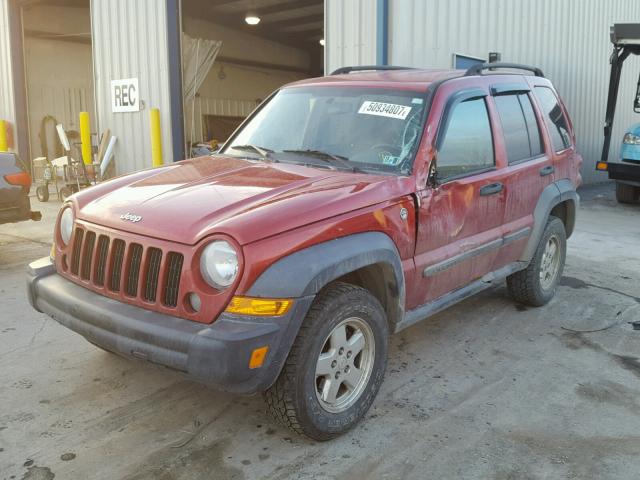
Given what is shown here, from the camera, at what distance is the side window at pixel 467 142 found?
3.71m

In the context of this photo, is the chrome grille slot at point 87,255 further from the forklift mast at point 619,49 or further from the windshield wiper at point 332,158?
the forklift mast at point 619,49

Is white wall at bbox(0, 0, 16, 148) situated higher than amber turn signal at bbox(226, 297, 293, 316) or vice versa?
white wall at bbox(0, 0, 16, 148)

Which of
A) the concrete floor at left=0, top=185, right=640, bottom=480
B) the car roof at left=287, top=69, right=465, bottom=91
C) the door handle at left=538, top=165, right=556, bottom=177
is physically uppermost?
the car roof at left=287, top=69, right=465, bottom=91

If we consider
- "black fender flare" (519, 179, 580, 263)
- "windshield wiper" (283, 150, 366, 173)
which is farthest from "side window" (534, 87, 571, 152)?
"windshield wiper" (283, 150, 366, 173)

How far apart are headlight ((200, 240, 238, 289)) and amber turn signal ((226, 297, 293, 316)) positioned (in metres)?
0.10

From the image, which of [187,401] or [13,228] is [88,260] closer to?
[187,401]

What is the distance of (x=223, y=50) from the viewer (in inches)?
820

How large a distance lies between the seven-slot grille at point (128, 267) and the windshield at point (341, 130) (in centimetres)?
122

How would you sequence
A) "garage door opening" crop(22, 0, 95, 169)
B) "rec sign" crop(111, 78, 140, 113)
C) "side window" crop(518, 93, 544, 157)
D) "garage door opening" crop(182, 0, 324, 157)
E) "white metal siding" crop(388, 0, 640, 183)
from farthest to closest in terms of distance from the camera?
"garage door opening" crop(182, 0, 324, 157) < "garage door opening" crop(22, 0, 95, 169) < "rec sign" crop(111, 78, 140, 113) < "white metal siding" crop(388, 0, 640, 183) < "side window" crop(518, 93, 544, 157)

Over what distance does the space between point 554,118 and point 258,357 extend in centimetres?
361

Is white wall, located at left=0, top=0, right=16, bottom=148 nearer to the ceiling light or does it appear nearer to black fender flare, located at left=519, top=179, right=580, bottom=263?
the ceiling light

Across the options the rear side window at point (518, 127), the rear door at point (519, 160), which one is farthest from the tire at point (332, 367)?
A: the rear side window at point (518, 127)

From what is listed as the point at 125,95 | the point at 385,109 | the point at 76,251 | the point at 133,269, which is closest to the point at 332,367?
the point at 133,269

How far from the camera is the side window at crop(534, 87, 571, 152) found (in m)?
4.93
